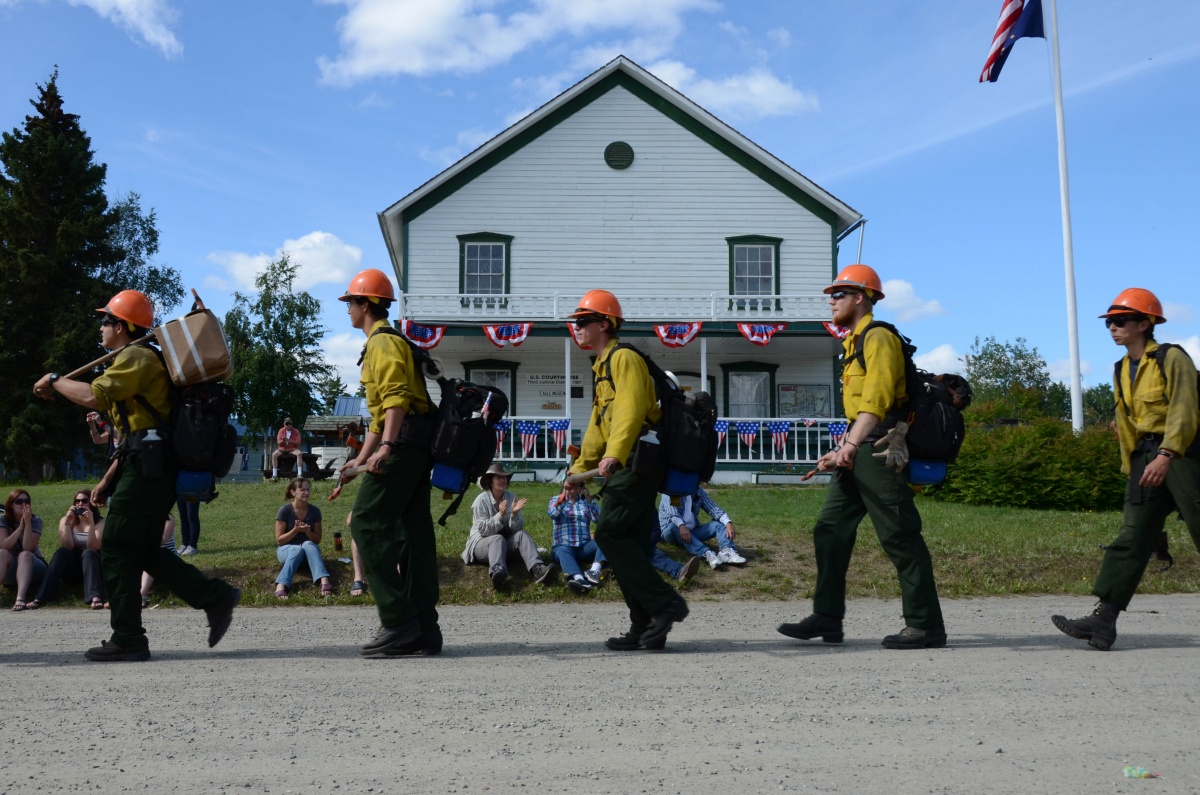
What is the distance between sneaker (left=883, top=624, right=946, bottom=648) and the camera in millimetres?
6082

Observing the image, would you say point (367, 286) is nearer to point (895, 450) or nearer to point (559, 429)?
point (895, 450)

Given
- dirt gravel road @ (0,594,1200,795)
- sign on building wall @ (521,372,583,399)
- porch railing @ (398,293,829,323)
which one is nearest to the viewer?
dirt gravel road @ (0,594,1200,795)

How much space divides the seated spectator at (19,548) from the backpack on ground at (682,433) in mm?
5830

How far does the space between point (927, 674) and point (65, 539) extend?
740cm

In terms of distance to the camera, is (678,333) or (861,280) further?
(678,333)

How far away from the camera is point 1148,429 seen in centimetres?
617

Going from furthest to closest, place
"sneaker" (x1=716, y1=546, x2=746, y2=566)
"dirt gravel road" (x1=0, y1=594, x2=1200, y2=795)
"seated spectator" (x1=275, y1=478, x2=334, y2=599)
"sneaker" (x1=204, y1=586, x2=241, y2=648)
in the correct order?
1. "sneaker" (x1=716, y1=546, x2=746, y2=566)
2. "seated spectator" (x1=275, y1=478, x2=334, y2=599)
3. "sneaker" (x1=204, y1=586, x2=241, y2=648)
4. "dirt gravel road" (x1=0, y1=594, x2=1200, y2=795)

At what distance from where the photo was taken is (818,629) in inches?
253

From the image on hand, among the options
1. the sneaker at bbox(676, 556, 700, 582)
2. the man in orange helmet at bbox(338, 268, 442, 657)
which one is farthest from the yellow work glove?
the sneaker at bbox(676, 556, 700, 582)

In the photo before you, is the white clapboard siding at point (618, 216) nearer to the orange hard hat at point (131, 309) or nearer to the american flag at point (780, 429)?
the american flag at point (780, 429)

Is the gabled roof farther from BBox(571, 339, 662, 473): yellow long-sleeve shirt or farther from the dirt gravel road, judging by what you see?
BBox(571, 339, 662, 473): yellow long-sleeve shirt

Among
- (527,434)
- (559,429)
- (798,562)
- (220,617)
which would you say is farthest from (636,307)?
(220,617)

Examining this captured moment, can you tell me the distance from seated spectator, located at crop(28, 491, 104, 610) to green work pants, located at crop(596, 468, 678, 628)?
16.5ft

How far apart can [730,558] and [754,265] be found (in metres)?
15.9
